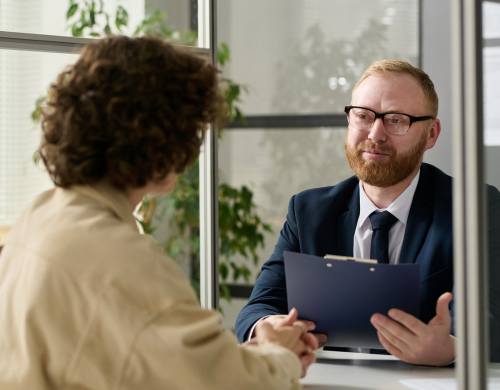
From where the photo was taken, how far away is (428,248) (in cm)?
155

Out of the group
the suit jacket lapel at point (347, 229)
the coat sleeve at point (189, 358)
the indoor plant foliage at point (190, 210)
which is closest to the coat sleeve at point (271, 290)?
the suit jacket lapel at point (347, 229)

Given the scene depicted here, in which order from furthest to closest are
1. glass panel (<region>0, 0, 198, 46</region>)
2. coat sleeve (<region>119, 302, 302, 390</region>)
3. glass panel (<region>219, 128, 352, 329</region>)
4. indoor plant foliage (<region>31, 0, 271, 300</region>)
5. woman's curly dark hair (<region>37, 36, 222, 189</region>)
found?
glass panel (<region>219, 128, 352, 329</region>), indoor plant foliage (<region>31, 0, 271, 300</region>), glass panel (<region>0, 0, 198, 46</region>), woman's curly dark hair (<region>37, 36, 222, 189</region>), coat sleeve (<region>119, 302, 302, 390</region>)

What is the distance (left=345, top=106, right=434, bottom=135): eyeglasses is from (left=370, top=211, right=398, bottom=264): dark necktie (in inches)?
10.6

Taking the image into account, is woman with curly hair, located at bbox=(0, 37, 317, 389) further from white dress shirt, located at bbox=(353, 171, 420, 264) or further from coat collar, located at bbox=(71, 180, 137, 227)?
white dress shirt, located at bbox=(353, 171, 420, 264)

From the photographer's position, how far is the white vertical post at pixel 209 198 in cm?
206

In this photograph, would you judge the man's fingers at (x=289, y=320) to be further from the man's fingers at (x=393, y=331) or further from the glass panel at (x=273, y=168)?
the glass panel at (x=273, y=168)

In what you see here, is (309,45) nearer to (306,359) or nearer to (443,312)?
(443,312)

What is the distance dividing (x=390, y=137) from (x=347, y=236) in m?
0.33

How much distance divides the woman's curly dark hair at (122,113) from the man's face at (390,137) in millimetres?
838

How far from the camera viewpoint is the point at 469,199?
3.09ft

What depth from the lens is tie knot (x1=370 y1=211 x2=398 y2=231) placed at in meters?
1.61

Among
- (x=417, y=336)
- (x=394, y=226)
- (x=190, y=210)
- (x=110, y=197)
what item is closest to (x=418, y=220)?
(x=394, y=226)

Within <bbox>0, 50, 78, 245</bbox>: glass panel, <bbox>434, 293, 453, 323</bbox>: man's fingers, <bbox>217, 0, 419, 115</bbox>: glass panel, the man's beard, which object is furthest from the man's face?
<bbox>217, 0, 419, 115</bbox>: glass panel

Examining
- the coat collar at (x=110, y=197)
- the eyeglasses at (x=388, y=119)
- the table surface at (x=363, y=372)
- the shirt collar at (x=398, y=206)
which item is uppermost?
the eyeglasses at (x=388, y=119)
